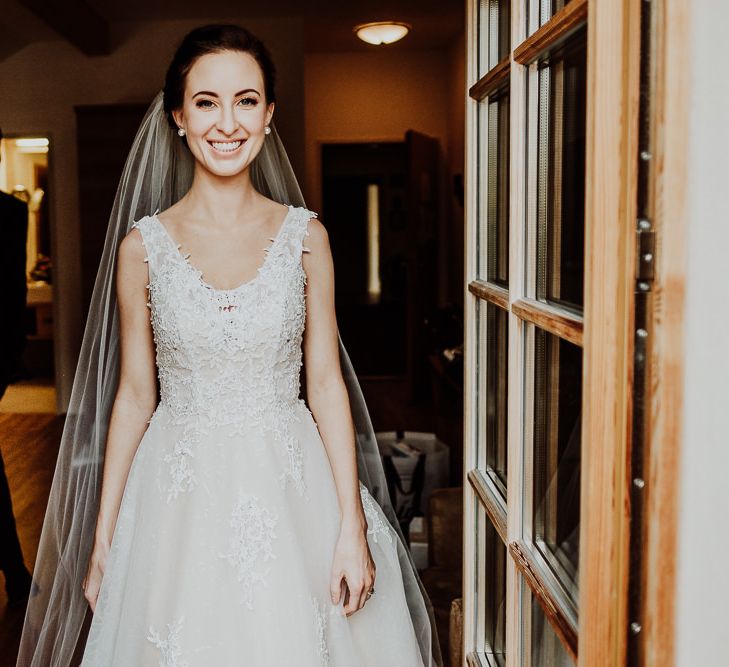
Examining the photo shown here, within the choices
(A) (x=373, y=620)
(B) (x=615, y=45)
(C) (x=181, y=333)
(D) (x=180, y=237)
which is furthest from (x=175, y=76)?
(A) (x=373, y=620)

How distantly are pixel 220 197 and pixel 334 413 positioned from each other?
461mm

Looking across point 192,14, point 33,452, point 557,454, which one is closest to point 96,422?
point 557,454

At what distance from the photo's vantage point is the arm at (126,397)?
1674 mm

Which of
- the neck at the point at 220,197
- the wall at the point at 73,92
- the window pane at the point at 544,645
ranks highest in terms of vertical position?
the wall at the point at 73,92

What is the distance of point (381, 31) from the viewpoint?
640cm

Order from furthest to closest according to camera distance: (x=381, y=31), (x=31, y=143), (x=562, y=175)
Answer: (x=31, y=143), (x=381, y=31), (x=562, y=175)

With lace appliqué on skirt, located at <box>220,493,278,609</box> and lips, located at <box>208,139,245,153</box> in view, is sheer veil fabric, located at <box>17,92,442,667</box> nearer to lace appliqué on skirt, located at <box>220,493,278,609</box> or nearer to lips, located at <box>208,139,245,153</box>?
lips, located at <box>208,139,245,153</box>

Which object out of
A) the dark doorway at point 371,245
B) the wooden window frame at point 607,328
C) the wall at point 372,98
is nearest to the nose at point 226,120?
the wooden window frame at point 607,328

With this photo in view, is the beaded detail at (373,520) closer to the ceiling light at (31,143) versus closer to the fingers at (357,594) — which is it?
the fingers at (357,594)

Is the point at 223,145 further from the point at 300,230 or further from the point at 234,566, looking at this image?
the point at 234,566

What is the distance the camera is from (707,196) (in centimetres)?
87

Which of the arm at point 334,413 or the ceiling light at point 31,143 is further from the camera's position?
the ceiling light at point 31,143

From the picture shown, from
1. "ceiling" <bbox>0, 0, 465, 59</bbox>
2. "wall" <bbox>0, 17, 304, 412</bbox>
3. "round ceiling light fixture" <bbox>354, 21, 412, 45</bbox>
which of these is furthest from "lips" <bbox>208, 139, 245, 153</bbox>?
"round ceiling light fixture" <bbox>354, 21, 412, 45</bbox>

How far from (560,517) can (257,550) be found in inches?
23.0
